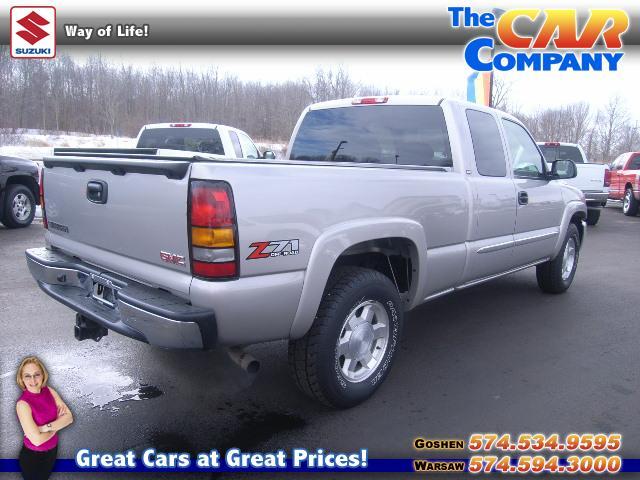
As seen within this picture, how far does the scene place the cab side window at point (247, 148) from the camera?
31.0 feet

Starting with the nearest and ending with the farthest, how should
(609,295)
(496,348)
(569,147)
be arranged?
(496,348)
(609,295)
(569,147)

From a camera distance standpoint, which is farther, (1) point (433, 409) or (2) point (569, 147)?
(2) point (569, 147)

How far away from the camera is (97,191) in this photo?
9.09ft

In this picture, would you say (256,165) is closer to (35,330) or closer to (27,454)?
(27,454)

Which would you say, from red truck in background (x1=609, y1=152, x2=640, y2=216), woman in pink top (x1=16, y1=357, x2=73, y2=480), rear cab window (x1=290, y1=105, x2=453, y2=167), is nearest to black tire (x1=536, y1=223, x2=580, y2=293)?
rear cab window (x1=290, y1=105, x2=453, y2=167)

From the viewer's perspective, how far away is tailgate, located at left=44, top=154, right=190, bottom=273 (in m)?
2.34

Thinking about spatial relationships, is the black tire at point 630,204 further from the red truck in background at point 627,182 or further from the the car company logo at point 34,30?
→ the the car company logo at point 34,30

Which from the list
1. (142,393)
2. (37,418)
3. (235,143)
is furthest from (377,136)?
(235,143)

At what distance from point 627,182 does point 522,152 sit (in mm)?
11960

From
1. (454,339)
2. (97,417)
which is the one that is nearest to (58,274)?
(97,417)

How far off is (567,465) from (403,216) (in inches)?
64.3

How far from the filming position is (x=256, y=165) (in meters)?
2.36

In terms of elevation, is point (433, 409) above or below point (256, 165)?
below

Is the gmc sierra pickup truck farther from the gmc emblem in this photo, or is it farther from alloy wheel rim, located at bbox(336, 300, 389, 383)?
the gmc emblem
